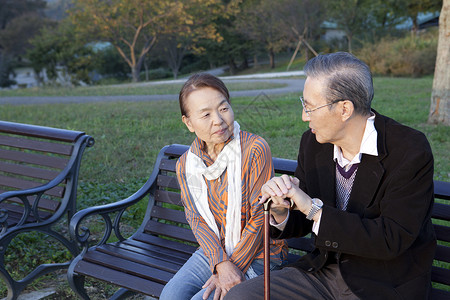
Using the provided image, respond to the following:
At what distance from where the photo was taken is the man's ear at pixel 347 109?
2.22 metres

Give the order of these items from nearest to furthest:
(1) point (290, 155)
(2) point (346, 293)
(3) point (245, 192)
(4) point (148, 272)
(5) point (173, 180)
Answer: (2) point (346, 293) → (3) point (245, 192) → (4) point (148, 272) → (5) point (173, 180) → (1) point (290, 155)

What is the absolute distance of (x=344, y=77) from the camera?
85.9 inches

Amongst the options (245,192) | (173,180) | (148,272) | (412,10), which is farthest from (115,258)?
(412,10)

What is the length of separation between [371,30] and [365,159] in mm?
37328

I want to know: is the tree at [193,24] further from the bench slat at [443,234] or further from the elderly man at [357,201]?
the elderly man at [357,201]

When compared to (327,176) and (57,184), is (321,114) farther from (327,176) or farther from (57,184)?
(57,184)

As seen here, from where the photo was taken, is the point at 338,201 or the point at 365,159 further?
the point at 338,201

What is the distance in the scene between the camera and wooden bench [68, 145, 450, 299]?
2.61 meters

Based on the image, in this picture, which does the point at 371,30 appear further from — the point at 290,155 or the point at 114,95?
the point at 290,155

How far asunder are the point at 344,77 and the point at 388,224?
62 centimetres

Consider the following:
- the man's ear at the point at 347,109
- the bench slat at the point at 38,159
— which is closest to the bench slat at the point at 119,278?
the bench slat at the point at 38,159

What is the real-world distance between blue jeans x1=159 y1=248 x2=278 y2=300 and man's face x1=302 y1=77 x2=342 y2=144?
32.2 inches

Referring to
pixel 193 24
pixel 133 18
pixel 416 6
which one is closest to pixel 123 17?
pixel 133 18

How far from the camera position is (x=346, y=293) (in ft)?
7.55
